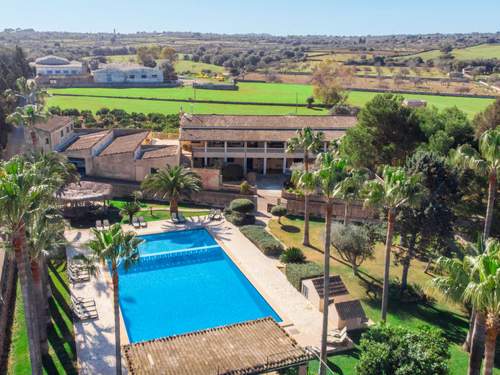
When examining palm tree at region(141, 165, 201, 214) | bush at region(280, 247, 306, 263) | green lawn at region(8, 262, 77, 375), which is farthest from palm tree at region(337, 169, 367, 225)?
palm tree at region(141, 165, 201, 214)

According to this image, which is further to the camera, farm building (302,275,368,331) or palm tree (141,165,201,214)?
palm tree (141,165,201,214)

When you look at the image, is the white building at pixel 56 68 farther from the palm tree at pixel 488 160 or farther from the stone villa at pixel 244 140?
the palm tree at pixel 488 160

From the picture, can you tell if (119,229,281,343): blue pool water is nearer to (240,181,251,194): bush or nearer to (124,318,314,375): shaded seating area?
(124,318,314,375): shaded seating area

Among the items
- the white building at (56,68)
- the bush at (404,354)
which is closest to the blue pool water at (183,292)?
the bush at (404,354)

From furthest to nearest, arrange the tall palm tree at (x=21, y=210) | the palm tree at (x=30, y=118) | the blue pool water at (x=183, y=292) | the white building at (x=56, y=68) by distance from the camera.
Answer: the white building at (x=56, y=68), the palm tree at (x=30, y=118), the blue pool water at (x=183, y=292), the tall palm tree at (x=21, y=210)

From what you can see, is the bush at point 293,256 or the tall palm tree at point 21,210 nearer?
the tall palm tree at point 21,210

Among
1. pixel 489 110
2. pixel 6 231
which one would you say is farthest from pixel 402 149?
pixel 6 231

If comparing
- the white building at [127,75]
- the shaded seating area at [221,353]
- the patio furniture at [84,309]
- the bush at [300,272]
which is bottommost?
the patio furniture at [84,309]

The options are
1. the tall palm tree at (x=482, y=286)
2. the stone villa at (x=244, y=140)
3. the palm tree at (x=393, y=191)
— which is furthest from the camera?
the stone villa at (x=244, y=140)
